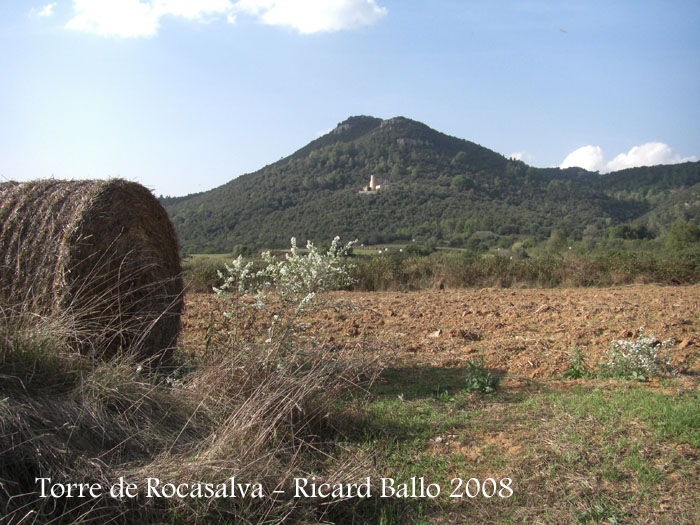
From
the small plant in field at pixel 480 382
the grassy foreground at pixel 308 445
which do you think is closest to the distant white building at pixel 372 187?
the small plant in field at pixel 480 382

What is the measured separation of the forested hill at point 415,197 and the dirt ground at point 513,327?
19361 millimetres

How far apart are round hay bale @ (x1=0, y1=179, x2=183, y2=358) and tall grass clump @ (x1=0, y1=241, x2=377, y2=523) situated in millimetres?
512

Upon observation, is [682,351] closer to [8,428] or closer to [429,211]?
[8,428]

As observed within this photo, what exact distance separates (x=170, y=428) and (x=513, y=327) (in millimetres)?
5294

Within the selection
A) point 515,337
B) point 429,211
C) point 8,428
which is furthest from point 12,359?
point 429,211

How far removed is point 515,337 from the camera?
6613 mm

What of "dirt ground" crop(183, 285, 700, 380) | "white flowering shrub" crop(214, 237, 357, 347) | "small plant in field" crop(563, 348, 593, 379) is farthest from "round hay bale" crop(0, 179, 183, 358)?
"small plant in field" crop(563, 348, 593, 379)

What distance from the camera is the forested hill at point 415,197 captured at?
36.6 metres

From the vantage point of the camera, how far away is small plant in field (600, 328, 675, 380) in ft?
15.6

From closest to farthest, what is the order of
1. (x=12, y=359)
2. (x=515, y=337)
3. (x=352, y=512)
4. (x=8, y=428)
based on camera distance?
(x=8, y=428) → (x=352, y=512) → (x=12, y=359) → (x=515, y=337)

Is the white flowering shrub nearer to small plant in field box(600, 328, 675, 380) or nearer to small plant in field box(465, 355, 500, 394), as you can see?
small plant in field box(465, 355, 500, 394)

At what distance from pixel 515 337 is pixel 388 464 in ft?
12.9

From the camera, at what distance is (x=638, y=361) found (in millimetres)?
4844

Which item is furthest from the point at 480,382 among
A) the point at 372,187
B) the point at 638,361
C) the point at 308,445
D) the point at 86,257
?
the point at 372,187
